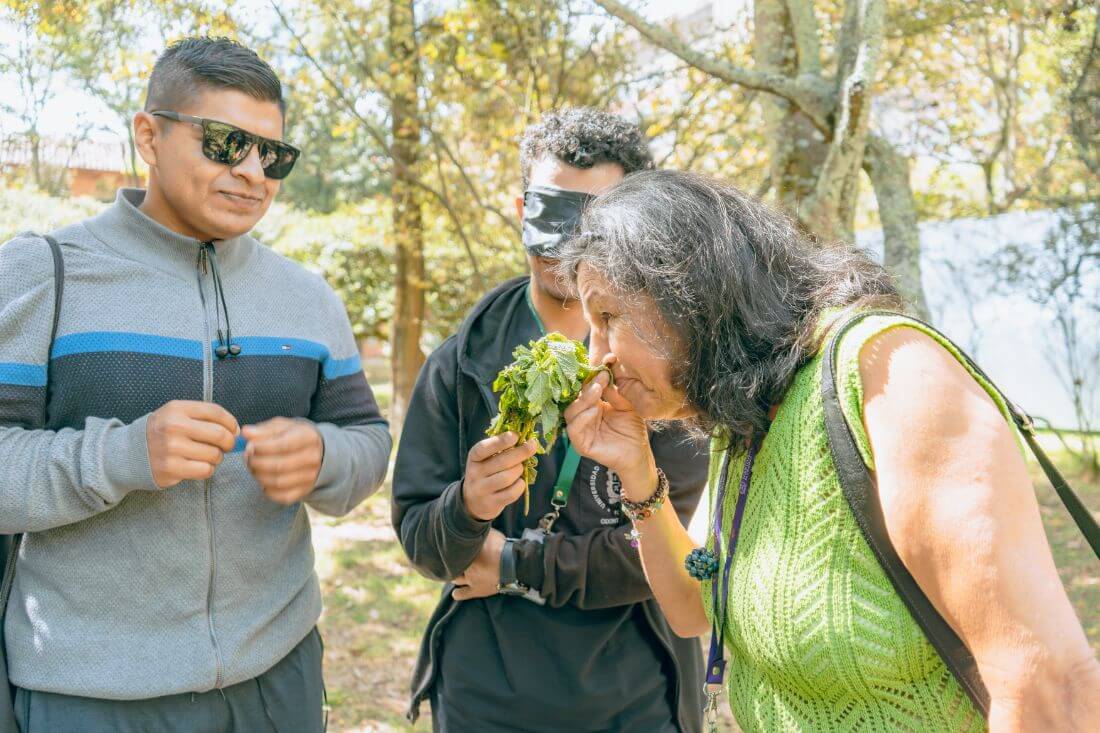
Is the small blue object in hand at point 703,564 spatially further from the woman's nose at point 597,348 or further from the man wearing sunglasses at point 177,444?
the man wearing sunglasses at point 177,444

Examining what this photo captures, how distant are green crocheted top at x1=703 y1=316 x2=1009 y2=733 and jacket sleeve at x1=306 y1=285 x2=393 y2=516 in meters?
1.18

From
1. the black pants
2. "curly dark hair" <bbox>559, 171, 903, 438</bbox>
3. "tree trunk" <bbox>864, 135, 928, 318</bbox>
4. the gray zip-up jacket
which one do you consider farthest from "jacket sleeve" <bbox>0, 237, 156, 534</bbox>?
"tree trunk" <bbox>864, 135, 928, 318</bbox>

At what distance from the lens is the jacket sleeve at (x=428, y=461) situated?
256cm

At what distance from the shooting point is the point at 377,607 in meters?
6.93

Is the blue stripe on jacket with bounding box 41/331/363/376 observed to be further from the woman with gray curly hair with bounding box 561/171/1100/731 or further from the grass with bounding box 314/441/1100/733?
the grass with bounding box 314/441/1100/733

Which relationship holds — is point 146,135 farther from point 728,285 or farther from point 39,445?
point 728,285

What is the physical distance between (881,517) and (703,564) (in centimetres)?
54

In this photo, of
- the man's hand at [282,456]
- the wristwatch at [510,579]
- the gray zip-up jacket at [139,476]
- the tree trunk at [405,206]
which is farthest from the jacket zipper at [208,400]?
the tree trunk at [405,206]

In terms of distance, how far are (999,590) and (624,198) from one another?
113 cm

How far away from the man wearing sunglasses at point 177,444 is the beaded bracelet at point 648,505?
82cm

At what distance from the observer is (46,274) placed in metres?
2.28

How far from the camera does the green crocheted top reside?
1.64 m

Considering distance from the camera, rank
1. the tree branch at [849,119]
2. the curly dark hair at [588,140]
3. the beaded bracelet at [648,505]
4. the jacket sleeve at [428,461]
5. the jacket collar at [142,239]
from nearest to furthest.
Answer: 1. the beaded bracelet at [648,505]
2. the jacket collar at [142,239]
3. the jacket sleeve at [428,461]
4. the curly dark hair at [588,140]
5. the tree branch at [849,119]

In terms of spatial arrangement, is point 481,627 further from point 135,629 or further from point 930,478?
point 930,478
